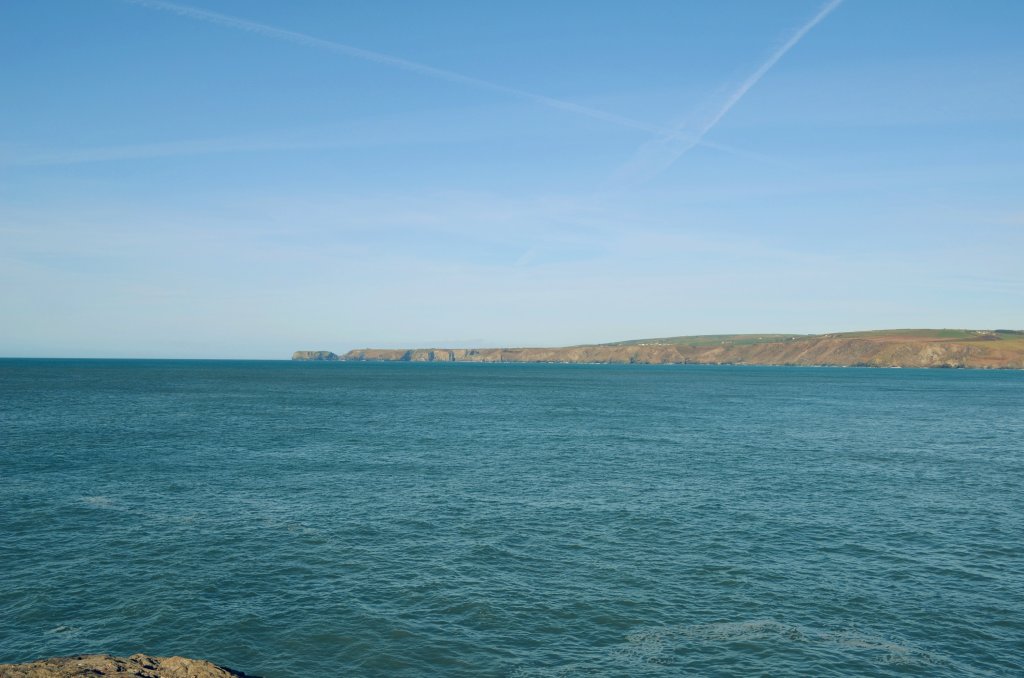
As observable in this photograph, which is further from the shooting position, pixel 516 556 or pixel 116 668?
pixel 516 556

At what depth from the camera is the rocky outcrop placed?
2298 centimetres

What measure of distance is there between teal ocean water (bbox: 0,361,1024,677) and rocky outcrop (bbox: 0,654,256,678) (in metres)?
3.33

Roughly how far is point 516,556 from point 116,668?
22444 mm

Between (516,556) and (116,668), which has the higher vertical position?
(116,668)

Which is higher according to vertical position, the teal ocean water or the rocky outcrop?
the rocky outcrop

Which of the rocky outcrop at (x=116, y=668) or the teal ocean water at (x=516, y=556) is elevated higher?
the rocky outcrop at (x=116, y=668)

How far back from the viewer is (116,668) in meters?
23.7

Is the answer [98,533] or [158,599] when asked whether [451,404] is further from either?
[158,599]

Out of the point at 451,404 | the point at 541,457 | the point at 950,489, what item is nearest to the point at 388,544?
the point at 541,457

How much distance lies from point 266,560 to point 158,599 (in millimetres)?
6936

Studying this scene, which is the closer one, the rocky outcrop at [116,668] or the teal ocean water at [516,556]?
the rocky outcrop at [116,668]

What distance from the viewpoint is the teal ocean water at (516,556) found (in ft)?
96.4

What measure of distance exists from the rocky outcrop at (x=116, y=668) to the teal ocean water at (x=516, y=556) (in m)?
Result: 3.33

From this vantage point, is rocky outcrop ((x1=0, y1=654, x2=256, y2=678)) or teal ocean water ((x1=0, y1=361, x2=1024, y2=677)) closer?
rocky outcrop ((x1=0, y1=654, x2=256, y2=678))
